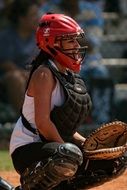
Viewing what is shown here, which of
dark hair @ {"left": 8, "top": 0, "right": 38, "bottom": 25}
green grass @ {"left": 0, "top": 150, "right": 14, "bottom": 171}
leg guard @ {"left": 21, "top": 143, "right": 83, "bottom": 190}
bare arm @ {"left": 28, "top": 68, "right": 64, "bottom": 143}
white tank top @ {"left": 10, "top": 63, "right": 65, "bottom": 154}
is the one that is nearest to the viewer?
leg guard @ {"left": 21, "top": 143, "right": 83, "bottom": 190}

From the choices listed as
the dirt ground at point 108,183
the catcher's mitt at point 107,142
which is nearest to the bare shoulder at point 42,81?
the catcher's mitt at point 107,142

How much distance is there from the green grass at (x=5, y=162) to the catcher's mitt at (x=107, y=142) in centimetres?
219

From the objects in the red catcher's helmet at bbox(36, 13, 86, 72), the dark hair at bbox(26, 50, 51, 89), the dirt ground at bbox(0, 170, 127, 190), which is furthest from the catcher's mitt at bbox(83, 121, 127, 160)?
the dirt ground at bbox(0, 170, 127, 190)

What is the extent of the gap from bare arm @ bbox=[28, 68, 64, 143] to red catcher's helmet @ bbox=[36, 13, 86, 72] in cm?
22

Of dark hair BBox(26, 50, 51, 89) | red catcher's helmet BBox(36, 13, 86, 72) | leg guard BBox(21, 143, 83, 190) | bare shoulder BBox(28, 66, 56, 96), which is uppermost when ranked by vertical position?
red catcher's helmet BBox(36, 13, 86, 72)

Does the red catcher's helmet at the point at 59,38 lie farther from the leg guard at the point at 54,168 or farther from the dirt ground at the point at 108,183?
the dirt ground at the point at 108,183

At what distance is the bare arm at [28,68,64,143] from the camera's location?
4.64m

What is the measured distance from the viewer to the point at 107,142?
525cm

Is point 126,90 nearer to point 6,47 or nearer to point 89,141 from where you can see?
point 6,47

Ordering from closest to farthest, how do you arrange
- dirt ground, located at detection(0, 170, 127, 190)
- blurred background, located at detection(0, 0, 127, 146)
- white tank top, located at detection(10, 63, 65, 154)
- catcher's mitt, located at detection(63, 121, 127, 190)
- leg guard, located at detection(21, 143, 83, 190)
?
leg guard, located at detection(21, 143, 83, 190) < white tank top, located at detection(10, 63, 65, 154) < catcher's mitt, located at detection(63, 121, 127, 190) < dirt ground, located at detection(0, 170, 127, 190) < blurred background, located at detection(0, 0, 127, 146)

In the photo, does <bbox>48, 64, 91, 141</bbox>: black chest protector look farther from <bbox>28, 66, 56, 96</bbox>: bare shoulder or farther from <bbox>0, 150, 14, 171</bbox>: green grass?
<bbox>0, 150, 14, 171</bbox>: green grass

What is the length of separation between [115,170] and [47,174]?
2.20 feet

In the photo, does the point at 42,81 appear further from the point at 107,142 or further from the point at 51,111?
the point at 107,142

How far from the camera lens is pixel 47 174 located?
4.58 m
